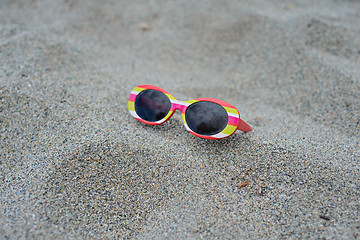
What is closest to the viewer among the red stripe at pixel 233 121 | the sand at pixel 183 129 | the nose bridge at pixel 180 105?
the sand at pixel 183 129

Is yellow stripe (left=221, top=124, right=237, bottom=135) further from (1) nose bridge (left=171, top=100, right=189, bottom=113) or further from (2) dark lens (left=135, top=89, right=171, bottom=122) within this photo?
(2) dark lens (left=135, top=89, right=171, bottom=122)

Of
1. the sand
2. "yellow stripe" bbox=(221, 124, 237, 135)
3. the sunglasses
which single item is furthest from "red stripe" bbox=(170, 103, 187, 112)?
"yellow stripe" bbox=(221, 124, 237, 135)

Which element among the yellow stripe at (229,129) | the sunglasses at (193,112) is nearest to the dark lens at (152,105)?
the sunglasses at (193,112)

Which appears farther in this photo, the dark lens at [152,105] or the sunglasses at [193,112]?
the dark lens at [152,105]

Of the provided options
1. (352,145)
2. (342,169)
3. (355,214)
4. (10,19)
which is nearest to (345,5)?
(352,145)

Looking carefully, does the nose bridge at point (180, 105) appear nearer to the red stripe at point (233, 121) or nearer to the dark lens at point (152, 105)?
the dark lens at point (152, 105)

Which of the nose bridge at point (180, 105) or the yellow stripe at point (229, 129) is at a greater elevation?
the nose bridge at point (180, 105)

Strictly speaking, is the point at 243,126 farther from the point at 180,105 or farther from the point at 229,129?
the point at 180,105

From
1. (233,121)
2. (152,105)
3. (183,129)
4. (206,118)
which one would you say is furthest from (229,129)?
(152,105)
